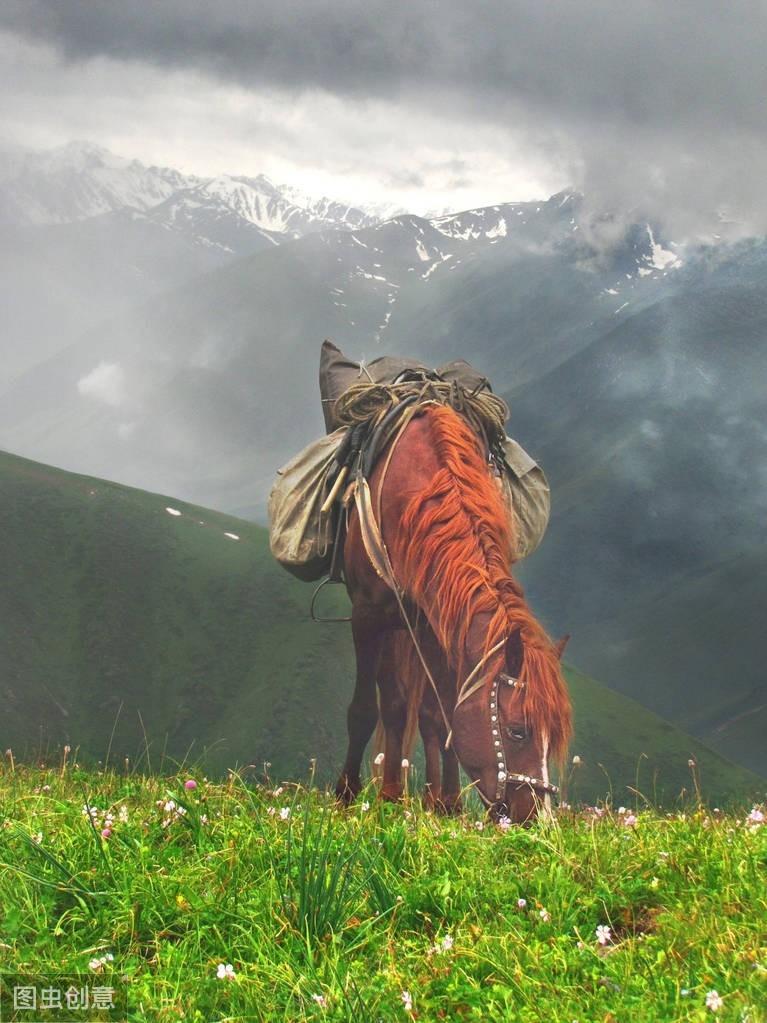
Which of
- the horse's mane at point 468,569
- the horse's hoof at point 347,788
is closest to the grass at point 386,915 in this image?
the horse's mane at point 468,569

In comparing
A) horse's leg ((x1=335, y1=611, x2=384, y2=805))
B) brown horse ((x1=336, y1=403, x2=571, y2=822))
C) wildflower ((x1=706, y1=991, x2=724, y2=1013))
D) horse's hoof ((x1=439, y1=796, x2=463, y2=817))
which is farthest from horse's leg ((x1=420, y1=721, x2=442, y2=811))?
wildflower ((x1=706, y1=991, x2=724, y2=1013))

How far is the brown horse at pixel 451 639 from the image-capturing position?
7426 mm

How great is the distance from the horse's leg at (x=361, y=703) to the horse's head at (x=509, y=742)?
2882 mm

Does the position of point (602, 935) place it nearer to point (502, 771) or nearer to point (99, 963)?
point (99, 963)

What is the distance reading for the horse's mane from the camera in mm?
7508

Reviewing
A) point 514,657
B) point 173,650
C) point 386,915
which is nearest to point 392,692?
point 514,657

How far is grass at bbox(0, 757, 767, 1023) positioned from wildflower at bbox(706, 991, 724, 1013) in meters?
0.02

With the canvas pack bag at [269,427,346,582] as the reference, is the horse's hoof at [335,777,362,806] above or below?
below

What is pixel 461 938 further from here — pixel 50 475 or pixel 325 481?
pixel 50 475

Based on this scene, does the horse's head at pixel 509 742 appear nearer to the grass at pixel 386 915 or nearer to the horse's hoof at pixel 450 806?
the horse's hoof at pixel 450 806

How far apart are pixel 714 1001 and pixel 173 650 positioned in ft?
371

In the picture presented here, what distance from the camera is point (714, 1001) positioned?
3311 millimetres

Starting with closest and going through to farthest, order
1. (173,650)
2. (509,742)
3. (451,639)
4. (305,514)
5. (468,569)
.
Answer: (509,742)
(451,639)
(468,569)
(305,514)
(173,650)

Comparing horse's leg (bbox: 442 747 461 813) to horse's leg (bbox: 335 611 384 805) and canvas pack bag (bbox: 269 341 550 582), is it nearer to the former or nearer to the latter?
horse's leg (bbox: 335 611 384 805)
